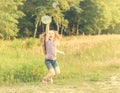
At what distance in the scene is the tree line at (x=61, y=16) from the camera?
4056 cm

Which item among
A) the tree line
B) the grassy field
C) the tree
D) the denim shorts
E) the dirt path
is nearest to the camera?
the dirt path

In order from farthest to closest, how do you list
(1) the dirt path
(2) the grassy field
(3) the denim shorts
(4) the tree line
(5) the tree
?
(4) the tree line < (5) the tree < (3) the denim shorts < (2) the grassy field < (1) the dirt path

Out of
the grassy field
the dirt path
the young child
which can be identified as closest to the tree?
the grassy field

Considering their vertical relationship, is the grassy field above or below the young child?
below

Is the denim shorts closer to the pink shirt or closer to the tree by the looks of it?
the pink shirt

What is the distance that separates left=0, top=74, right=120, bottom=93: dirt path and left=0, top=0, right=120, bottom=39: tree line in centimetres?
2764

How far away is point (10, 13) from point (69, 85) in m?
30.7

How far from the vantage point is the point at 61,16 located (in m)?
51.3

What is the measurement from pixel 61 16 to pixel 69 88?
41.0 metres

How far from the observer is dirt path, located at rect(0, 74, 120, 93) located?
33.2 feet

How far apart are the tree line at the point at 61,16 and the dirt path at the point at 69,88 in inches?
1088

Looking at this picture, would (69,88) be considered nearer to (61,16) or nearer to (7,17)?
(7,17)

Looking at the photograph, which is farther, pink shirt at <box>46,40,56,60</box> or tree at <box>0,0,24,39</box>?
tree at <box>0,0,24,39</box>

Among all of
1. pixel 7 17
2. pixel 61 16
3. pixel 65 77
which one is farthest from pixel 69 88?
pixel 61 16
